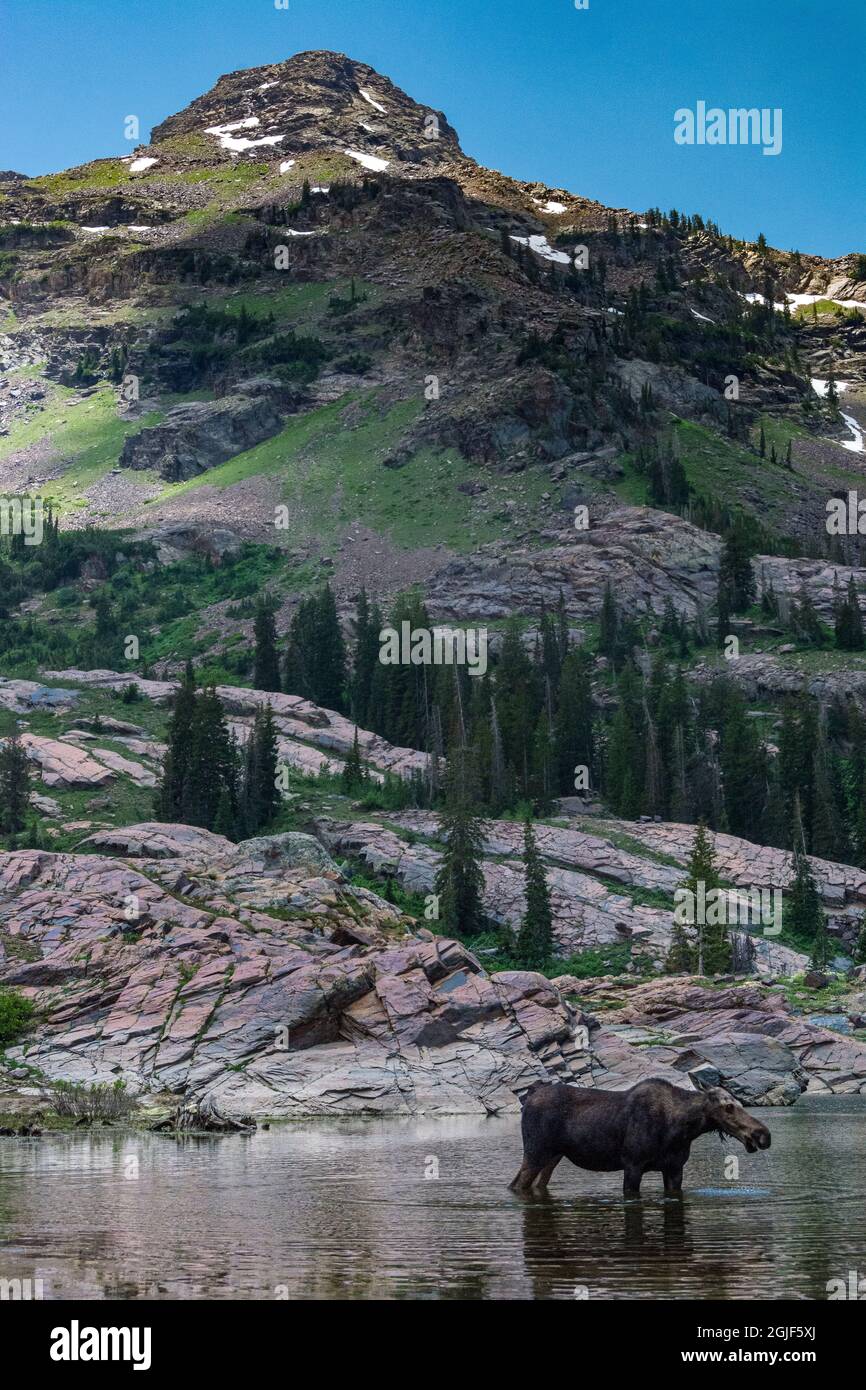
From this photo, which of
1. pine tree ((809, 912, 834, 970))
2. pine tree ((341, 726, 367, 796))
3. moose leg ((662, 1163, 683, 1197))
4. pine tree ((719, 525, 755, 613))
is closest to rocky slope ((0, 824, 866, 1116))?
pine tree ((809, 912, 834, 970))

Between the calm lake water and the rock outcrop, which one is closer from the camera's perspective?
the calm lake water

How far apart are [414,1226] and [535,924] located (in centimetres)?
6688

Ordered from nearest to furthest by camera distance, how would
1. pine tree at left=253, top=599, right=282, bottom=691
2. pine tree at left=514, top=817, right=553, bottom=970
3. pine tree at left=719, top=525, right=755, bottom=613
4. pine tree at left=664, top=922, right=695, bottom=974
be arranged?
pine tree at left=664, top=922, right=695, bottom=974 < pine tree at left=514, top=817, right=553, bottom=970 < pine tree at left=253, top=599, right=282, bottom=691 < pine tree at left=719, top=525, right=755, bottom=613

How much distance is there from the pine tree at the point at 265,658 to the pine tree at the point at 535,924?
226 ft

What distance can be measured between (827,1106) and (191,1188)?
3204 cm

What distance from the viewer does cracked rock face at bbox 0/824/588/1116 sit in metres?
52.8

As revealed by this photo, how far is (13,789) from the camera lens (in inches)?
3757

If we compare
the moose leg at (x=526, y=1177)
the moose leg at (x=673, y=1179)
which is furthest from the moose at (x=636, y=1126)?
the moose leg at (x=526, y=1177)

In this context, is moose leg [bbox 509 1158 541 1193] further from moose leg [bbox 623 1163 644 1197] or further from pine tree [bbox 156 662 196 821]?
pine tree [bbox 156 662 196 821]

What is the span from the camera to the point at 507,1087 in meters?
54.6

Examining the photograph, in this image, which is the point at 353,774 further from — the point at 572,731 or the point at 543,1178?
the point at 543,1178

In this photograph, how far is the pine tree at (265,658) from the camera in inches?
6093

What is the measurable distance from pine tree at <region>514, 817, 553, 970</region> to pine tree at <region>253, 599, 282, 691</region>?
68735mm
